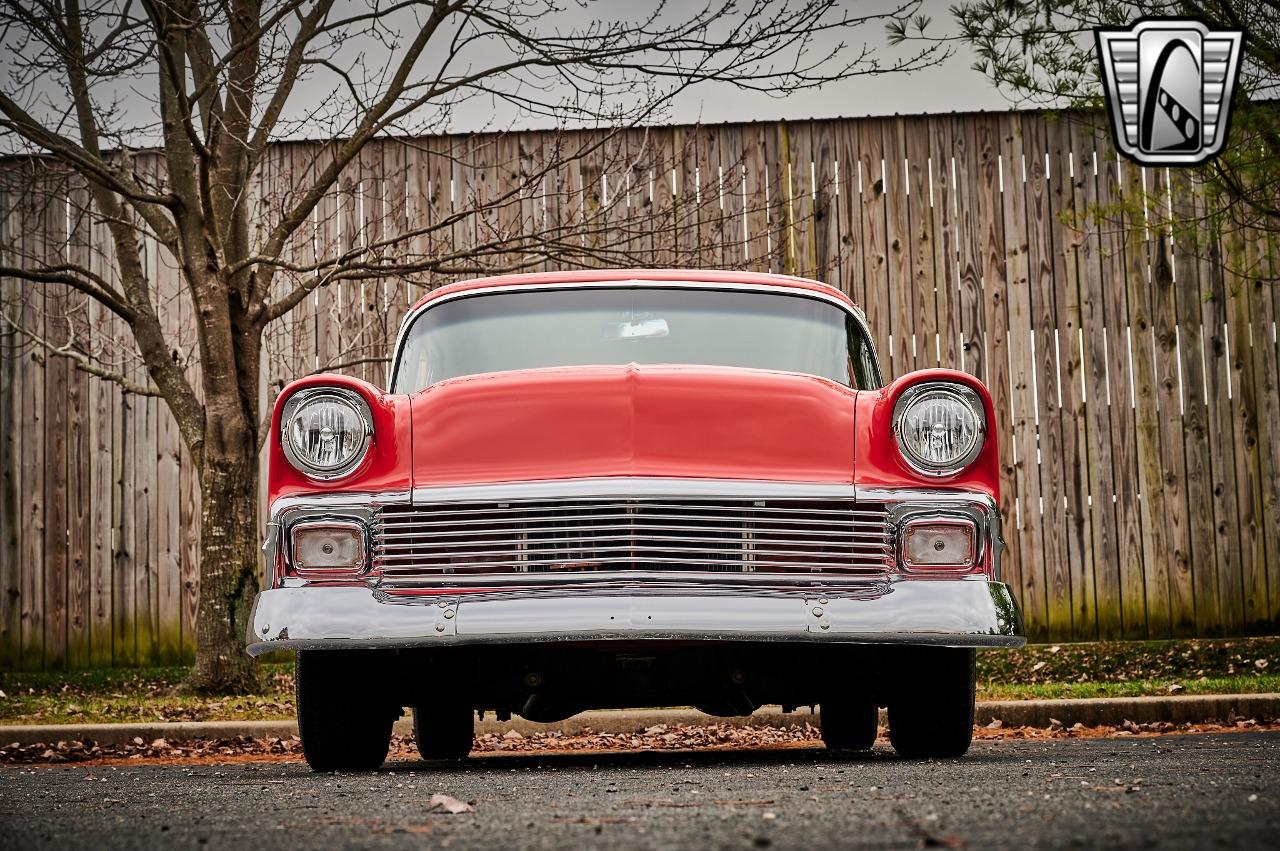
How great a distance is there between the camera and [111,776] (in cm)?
531

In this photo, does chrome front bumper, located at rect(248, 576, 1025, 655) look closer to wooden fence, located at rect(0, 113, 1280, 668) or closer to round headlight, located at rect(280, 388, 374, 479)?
round headlight, located at rect(280, 388, 374, 479)

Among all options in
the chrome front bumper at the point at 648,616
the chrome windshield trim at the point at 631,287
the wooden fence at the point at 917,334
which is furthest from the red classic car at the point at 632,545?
the wooden fence at the point at 917,334

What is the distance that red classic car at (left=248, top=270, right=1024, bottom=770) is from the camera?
427 cm

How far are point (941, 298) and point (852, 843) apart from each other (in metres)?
7.79

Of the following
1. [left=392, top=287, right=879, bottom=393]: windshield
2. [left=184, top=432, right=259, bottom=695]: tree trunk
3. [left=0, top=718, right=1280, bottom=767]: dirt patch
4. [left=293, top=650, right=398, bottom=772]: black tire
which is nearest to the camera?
[left=293, top=650, right=398, bottom=772]: black tire

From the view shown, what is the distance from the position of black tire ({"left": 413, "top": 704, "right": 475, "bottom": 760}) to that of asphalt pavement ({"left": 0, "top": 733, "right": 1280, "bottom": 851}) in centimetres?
64

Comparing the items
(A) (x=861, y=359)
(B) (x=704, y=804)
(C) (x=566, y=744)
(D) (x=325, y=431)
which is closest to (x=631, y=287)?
(A) (x=861, y=359)

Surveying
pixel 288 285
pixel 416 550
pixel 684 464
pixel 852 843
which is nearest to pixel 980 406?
pixel 684 464

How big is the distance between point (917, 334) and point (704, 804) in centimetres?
700

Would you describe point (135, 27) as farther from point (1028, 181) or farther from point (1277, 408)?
point (1277, 408)

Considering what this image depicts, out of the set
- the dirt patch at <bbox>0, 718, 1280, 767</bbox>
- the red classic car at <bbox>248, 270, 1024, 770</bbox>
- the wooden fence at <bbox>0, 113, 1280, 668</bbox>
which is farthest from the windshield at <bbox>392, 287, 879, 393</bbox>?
the wooden fence at <bbox>0, 113, 1280, 668</bbox>

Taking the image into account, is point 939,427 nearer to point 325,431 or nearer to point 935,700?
point 935,700

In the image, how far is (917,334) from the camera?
1003cm

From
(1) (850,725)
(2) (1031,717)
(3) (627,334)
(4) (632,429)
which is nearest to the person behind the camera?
(4) (632,429)
